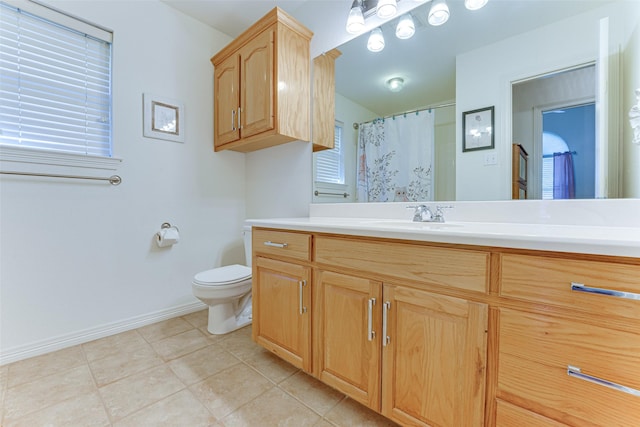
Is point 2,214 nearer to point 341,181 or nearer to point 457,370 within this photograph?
point 341,181

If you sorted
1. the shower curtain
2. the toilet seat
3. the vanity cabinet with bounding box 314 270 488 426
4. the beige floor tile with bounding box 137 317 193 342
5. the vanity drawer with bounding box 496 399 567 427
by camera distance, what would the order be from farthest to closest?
1. the beige floor tile with bounding box 137 317 193 342
2. the toilet seat
3. the shower curtain
4. the vanity cabinet with bounding box 314 270 488 426
5. the vanity drawer with bounding box 496 399 567 427

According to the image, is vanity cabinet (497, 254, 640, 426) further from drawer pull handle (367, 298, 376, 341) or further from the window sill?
the window sill

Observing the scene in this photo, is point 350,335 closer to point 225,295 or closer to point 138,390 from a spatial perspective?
point 225,295

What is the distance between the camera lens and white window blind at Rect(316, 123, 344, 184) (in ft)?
6.02

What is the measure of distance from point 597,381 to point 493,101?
1.14 meters

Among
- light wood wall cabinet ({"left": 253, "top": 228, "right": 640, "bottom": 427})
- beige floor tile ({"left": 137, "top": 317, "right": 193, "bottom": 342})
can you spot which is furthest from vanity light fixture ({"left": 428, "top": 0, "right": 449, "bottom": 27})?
beige floor tile ({"left": 137, "top": 317, "right": 193, "bottom": 342})

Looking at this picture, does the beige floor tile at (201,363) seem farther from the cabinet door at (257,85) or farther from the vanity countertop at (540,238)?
the cabinet door at (257,85)

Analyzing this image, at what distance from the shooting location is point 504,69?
1.19 meters

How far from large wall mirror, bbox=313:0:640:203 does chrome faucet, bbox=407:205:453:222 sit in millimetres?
98

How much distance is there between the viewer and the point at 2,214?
4.84 feet

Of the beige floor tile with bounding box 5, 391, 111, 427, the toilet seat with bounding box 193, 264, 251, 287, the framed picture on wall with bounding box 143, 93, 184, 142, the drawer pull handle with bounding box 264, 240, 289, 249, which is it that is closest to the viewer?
the beige floor tile with bounding box 5, 391, 111, 427

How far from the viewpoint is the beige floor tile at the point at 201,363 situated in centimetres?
139

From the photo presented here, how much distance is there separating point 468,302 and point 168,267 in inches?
85.2

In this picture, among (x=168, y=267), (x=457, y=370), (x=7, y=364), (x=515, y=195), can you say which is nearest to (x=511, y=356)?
(x=457, y=370)
